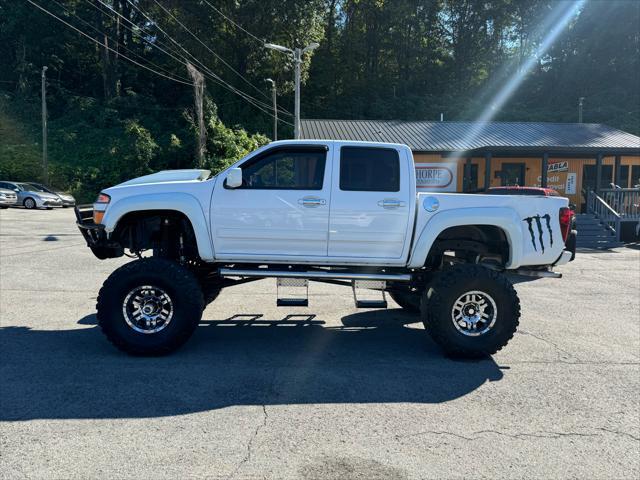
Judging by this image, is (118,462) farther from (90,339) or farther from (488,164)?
(488,164)

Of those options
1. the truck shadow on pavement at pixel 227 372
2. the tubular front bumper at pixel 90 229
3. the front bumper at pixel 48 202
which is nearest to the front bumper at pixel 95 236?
the tubular front bumper at pixel 90 229

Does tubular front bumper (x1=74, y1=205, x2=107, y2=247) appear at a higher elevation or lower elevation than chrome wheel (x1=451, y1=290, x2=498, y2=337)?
higher

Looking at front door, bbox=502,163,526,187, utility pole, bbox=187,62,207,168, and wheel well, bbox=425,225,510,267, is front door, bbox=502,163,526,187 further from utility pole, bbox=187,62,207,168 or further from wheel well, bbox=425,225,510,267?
wheel well, bbox=425,225,510,267

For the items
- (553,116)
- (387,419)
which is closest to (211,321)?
(387,419)

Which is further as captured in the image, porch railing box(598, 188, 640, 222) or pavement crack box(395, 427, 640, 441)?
porch railing box(598, 188, 640, 222)

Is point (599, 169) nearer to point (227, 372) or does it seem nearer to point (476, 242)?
point (476, 242)

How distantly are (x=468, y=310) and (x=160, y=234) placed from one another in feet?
11.9

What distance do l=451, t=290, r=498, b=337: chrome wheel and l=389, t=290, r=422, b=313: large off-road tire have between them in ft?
2.65

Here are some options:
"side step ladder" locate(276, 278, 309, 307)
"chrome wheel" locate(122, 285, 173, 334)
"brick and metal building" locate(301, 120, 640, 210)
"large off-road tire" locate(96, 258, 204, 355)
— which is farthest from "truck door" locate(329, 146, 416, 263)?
"brick and metal building" locate(301, 120, 640, 210)

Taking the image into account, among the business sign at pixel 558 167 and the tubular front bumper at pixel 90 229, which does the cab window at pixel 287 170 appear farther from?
the business sign at pixel 558 167

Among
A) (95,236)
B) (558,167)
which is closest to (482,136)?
(558,167)

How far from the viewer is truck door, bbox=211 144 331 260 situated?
5.60 meters

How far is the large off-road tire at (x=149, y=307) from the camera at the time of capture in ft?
17.7

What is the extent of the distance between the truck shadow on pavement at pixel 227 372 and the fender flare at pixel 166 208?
51.1 inches
